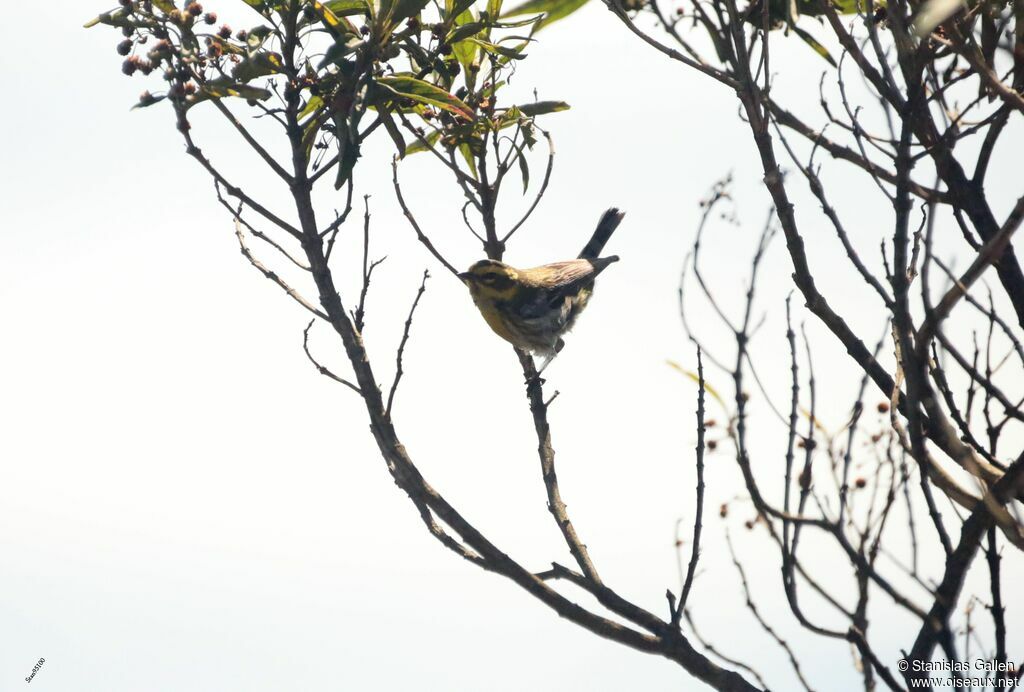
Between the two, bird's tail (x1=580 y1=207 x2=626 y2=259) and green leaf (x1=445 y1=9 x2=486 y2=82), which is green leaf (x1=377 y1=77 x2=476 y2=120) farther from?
bird's tail (x1=580 y1=207 x2=626 y2=259)

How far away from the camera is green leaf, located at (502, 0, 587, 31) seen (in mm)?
3607

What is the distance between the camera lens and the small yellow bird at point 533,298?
23.0 feet

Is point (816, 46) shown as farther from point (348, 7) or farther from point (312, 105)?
point (312, 105)

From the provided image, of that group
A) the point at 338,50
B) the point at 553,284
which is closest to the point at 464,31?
the point at 338,50

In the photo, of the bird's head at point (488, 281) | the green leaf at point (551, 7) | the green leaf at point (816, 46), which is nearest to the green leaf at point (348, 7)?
the green leaf at point (551, 7)

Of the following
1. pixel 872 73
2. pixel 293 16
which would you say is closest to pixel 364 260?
pixel 293 16

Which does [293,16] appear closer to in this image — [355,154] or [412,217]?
[355,154]

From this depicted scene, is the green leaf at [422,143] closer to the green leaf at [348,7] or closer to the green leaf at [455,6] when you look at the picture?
the green leaf at [455,6]

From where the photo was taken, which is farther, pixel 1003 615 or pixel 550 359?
pixel 550 359

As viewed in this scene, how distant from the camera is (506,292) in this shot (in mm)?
7066

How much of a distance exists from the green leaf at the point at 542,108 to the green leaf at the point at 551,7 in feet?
2.10

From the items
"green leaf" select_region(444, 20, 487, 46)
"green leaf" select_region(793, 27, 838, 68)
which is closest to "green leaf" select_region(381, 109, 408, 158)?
"green leaf" select_region(444, 20, 487, 46)

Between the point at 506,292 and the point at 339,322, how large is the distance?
163 inches

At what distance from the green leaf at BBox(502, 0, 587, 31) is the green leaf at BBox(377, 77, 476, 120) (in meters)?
0.38
